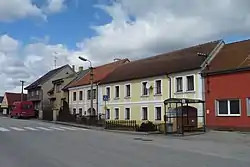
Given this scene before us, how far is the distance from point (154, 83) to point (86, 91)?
17.3 m

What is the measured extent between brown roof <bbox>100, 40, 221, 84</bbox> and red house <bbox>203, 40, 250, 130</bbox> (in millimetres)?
1913

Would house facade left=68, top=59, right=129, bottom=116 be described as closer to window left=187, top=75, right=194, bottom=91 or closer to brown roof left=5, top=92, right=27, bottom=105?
window left=187, top=75, right=194, bottom=91

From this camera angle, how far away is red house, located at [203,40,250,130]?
28.5 meters

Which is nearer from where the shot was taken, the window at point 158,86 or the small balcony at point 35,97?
the window at point 158,86

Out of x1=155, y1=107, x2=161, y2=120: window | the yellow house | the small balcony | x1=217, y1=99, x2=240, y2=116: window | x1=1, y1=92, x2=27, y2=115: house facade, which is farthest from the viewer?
x1=1, y1=92, x2=27, y2=115: house facade

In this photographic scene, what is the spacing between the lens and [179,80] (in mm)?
35031

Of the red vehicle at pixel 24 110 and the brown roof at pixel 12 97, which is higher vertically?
the brown roof at pixel 12 97

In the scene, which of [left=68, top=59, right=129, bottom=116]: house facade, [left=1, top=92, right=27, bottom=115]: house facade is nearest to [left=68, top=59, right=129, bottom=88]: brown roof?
[left=68, top=59, right=129, bottom=116]: house facade

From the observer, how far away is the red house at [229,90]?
2848cm

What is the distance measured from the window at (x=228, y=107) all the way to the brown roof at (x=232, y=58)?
248 cm

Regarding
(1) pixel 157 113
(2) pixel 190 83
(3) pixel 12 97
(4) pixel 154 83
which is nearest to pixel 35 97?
(3) pixel 12 97

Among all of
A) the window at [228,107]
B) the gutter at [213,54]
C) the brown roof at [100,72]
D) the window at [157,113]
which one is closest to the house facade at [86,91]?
the brown roof at [100,72]

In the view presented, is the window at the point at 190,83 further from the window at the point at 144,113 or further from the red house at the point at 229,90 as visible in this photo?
the window at the point at 144,113

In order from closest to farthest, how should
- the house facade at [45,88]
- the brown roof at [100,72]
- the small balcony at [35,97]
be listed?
the brown roof at [100,72] < the house facade at [45,88] < the small balcony at [35,97]
